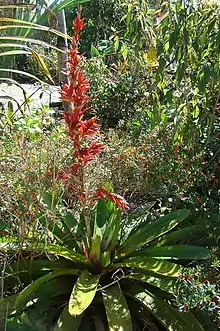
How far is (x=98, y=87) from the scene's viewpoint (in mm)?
5586

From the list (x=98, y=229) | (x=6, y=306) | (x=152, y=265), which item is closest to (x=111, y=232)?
(x=98, y=229)

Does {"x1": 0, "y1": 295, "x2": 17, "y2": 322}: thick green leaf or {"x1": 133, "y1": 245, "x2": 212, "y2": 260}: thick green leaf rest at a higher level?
{"x1": 133, "y1": 245, "x2": 212, "y2": 260}: thick green leaf

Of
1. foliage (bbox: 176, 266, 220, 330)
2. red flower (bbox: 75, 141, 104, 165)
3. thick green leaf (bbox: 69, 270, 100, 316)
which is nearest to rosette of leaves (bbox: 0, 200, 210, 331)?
thick green leaf (bbox: 69, 270, 100, 316)

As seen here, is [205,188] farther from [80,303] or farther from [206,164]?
[80,303]

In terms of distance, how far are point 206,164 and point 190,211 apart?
1.22 feet

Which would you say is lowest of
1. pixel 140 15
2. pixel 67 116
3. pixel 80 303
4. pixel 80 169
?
pixel 80 303

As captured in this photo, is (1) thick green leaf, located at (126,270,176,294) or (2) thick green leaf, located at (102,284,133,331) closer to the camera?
(2) thick green leaf, located at (102,284,133,331)

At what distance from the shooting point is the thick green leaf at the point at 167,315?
2326mm

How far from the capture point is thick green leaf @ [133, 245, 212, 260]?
8.24 feet

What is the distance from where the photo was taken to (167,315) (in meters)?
2.38

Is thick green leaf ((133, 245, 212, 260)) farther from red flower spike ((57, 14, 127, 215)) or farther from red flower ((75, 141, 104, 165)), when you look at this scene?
red flower ((75, 141, 104, 165))

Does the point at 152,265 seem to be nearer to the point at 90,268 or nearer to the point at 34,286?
the point at 90,268

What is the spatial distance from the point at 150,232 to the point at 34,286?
0.76 m

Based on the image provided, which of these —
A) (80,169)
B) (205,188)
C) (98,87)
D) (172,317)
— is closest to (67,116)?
(80,169)
